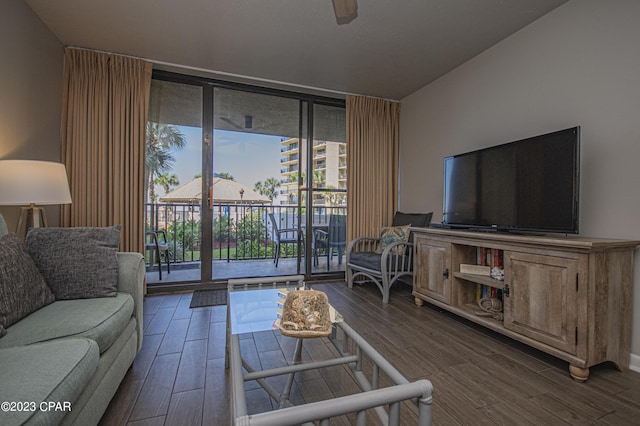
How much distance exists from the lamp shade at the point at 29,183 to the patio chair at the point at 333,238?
8.95ft

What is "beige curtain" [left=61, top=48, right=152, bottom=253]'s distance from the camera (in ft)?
9.18

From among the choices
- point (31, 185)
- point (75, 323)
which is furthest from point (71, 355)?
point (31, 185)

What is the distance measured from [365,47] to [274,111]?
4.79 feet

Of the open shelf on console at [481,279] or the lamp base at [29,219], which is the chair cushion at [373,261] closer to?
the open shelf on console at [481,279]

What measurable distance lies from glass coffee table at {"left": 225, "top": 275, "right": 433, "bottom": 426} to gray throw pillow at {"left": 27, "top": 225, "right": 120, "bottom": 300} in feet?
2.30

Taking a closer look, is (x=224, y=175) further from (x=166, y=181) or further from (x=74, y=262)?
(x=74, y=262)

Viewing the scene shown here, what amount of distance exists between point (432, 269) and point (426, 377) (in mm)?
1229

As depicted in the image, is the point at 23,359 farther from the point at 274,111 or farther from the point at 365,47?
the point at 274,111

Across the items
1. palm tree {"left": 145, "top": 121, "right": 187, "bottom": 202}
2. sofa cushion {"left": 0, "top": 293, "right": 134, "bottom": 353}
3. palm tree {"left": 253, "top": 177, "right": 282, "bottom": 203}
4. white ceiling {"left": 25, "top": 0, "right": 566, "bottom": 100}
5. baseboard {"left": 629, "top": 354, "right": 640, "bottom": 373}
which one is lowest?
baseboard {"left": 629, "top": 354, "right": 640, "bottom": 373}

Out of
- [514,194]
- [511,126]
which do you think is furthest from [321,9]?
[514,194]

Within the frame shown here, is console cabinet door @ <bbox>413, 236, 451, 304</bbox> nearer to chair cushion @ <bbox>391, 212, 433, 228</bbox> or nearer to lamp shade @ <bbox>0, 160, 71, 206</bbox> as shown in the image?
chair cushion @ <bbox>391, 212, 433, 228</bbox>

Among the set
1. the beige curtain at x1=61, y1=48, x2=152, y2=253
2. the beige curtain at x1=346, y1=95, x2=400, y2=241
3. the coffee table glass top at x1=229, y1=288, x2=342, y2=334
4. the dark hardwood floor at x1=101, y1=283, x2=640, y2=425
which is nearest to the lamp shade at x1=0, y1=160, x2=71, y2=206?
the beige curtain at x1=61, y1=48, x2=152, y2=253

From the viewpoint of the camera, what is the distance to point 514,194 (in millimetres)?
2188

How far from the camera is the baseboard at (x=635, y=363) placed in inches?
67.6
